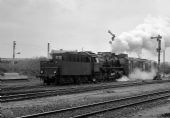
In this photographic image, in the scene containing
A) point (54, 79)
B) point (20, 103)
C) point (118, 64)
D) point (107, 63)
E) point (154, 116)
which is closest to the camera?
point (154, 116)

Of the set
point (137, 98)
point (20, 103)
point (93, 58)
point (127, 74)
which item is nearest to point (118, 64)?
point (127, 74)

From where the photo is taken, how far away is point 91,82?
34000mm

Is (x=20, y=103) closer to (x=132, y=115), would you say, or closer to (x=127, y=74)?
(x=132, y=115)

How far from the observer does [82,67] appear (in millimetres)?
31344

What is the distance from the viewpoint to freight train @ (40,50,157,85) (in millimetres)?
29008

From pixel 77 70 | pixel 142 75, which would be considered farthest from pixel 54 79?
pixel 142 75

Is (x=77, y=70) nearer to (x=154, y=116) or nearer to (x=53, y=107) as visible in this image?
(x=53, y=107)

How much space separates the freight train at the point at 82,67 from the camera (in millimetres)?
29008

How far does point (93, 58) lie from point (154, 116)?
22.0 meters

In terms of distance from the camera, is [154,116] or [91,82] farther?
[91,82]

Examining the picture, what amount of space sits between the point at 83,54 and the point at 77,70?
8.42 ft

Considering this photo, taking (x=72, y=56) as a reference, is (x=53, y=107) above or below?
below

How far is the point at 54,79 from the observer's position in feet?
96.6

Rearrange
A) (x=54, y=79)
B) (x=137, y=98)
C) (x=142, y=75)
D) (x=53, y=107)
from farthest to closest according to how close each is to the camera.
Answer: (x=142, y=75) < (x=54, y=79) < (x=137, y=98) < (x=53, y=107)
